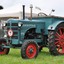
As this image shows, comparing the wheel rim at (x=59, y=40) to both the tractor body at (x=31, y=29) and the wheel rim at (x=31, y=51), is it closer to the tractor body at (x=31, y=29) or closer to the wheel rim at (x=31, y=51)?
the tractor body at (x=31, y=29)

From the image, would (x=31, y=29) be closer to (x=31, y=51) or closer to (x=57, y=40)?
(x=57, y=40)

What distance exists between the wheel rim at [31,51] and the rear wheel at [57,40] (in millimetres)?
777

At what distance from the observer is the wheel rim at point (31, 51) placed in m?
8.84

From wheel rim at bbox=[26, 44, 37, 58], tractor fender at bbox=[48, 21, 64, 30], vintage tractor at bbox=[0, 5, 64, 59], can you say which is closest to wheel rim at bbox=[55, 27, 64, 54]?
vintage tractor at bbox=[0, 5, 64, 59]

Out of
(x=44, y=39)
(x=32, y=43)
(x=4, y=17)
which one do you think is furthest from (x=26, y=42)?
(x=4, y=17)

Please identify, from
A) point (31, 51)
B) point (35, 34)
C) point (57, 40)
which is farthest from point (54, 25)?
point (31, 51)

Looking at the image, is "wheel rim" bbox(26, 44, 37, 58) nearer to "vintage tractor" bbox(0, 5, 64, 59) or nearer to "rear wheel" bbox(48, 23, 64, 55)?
"vintage tractor" bbox(0, 5, 64, 59)

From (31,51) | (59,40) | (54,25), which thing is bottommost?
(31,51)

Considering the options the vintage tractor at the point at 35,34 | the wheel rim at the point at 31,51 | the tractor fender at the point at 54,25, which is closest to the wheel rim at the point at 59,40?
the vintage tractor at the point at 35,34

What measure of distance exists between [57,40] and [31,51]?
4.19 ft

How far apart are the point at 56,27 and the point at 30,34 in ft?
2.99

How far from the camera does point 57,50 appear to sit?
980cm

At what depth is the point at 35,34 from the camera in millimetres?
10133

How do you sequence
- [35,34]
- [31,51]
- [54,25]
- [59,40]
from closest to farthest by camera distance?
[31,51] → [54,25] → [59,40] → [35,34]
